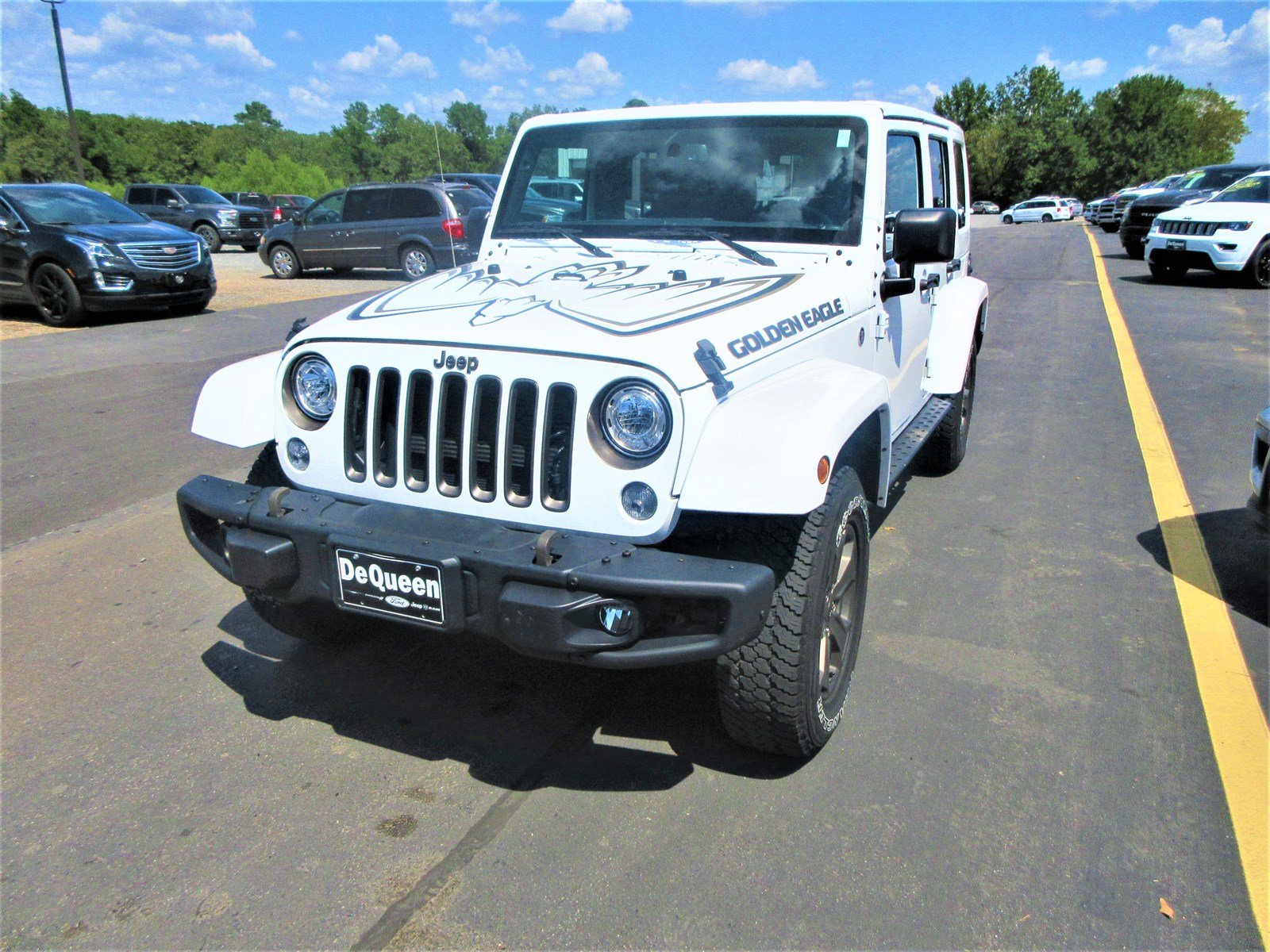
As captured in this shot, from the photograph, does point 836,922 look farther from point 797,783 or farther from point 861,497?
point 861,497

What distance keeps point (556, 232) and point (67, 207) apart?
1098 centimetres

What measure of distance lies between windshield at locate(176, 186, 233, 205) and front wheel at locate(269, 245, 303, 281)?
29.5 feet

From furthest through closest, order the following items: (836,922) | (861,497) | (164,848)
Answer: (861,497), (164,848), (836,922)

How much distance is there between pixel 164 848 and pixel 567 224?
278 cm

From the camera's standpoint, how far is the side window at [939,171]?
16.0ft

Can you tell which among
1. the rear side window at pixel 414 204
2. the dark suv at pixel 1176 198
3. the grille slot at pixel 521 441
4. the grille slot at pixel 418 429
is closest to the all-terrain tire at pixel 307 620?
the grille slot at pixel 418 429

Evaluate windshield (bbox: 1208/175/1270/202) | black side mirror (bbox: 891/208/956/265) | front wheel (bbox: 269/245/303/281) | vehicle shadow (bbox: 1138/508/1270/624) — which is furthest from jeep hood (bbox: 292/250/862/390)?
front wheel (bbox: 269/245/303/281)

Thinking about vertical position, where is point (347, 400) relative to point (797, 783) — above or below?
above

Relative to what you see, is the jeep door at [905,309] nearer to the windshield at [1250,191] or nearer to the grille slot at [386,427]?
the grille slot at [386,427]

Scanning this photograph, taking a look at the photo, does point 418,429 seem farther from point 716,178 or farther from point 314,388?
point 716,178

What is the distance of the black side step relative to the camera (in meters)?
3.98

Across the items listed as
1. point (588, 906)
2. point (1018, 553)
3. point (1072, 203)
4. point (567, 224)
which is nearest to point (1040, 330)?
point (1018, 553)

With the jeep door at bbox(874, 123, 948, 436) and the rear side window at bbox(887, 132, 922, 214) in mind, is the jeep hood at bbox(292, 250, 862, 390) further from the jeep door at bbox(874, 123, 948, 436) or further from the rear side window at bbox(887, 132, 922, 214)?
the rear side window at bbox(887, 132, 922, 214)

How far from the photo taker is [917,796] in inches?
109
